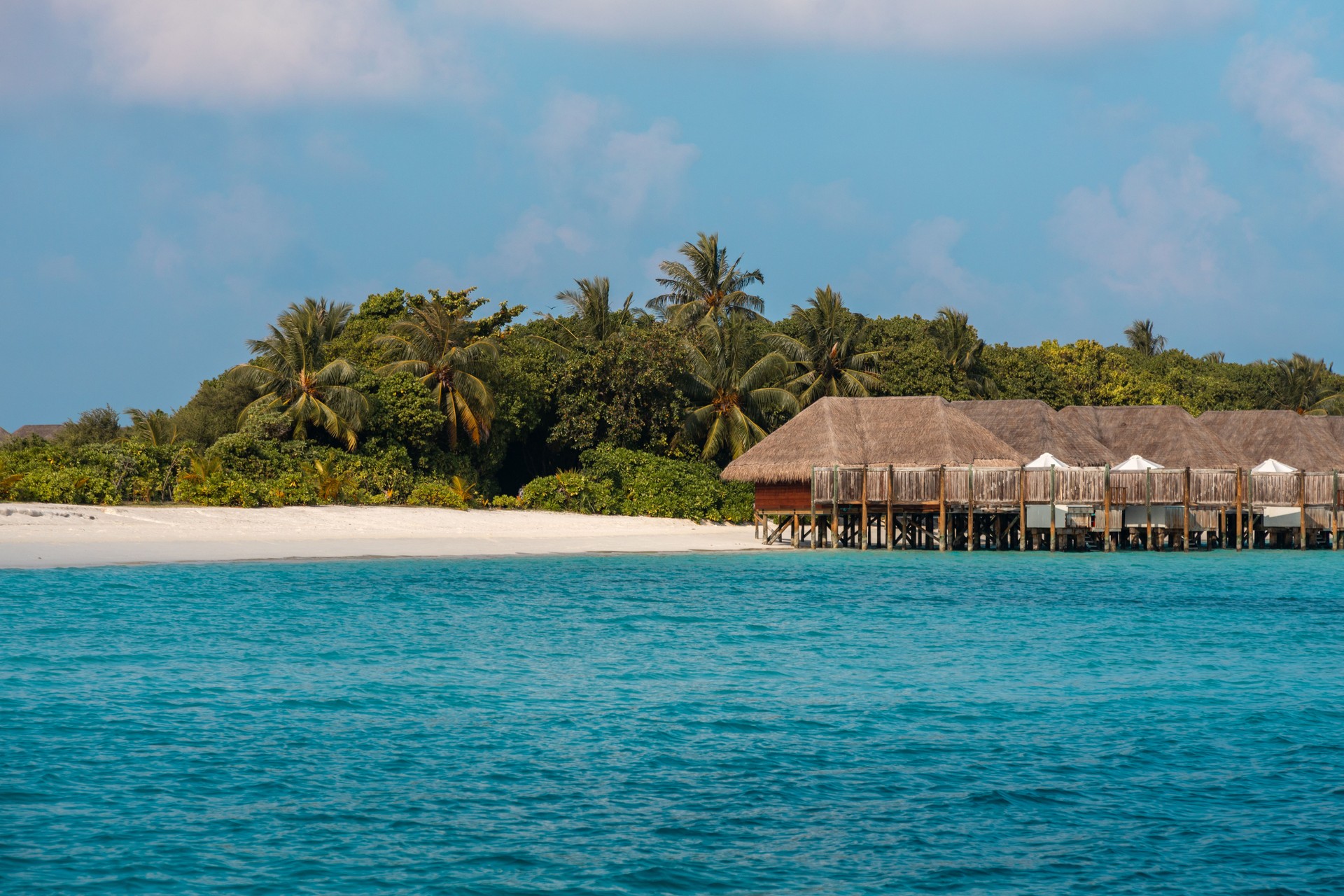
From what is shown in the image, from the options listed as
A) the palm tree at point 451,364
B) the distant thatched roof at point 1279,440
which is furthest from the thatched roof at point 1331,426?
the palm tree at point 451,364

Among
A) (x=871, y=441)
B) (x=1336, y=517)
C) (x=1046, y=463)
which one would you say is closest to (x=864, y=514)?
(x=871, y=441)

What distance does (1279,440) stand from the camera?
43438mm

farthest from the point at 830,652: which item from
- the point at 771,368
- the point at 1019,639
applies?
the point at 771,368

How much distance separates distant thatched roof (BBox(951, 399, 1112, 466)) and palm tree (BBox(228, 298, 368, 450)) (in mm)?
18706

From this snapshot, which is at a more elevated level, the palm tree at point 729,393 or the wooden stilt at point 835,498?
the palm tree at point 729,393

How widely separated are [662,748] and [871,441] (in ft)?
89.3

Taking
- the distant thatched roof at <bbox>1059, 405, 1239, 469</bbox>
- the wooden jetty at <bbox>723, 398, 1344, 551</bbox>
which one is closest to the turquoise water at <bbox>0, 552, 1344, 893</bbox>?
the wooden jetty at <bbox>723, 398, 1344, 551</bbox>

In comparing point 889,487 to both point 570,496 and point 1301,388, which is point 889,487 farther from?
point 1301,388

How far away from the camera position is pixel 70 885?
24.9ft

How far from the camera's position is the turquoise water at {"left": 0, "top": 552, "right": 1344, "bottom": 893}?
804cm

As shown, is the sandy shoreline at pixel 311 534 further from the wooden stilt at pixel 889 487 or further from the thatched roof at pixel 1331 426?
the thatched roof at pixel 1331 426

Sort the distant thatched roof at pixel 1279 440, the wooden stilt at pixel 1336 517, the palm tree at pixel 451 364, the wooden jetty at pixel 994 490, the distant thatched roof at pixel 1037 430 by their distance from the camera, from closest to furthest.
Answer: the wooden jetty at pixel 994 490
the wooden stilt at pixel 1336 517
the palm tree at pixel 451 364
the distant thatched roof at pixel 1037 430
the distant thatched roof at pixel 1279 440

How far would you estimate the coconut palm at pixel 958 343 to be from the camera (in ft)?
165

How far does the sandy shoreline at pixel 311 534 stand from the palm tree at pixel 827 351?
8579 millimetres
